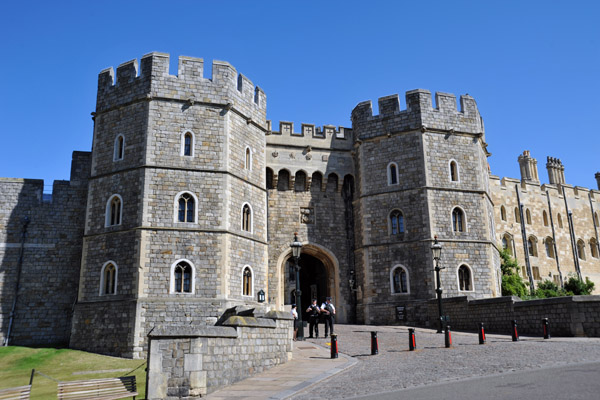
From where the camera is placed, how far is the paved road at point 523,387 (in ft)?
24.4

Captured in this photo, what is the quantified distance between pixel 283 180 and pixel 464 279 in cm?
943

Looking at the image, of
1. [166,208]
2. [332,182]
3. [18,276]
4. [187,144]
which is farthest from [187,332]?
[332,182]

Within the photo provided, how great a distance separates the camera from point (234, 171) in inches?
854

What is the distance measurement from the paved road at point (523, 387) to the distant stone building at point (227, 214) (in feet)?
39.3

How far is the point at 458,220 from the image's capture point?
78.5 feet

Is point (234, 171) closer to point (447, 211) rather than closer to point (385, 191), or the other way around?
point (385, 191)

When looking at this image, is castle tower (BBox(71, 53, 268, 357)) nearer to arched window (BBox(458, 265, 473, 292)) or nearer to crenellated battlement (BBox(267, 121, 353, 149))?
crenellated battlement (BBox(267, 121, 353, 149))

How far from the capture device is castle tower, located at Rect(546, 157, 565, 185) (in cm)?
4331

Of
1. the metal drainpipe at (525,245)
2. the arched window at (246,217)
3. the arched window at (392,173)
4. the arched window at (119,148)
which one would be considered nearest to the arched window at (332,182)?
the arched window at (392,173)

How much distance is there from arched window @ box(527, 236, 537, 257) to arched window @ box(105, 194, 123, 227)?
27342 millimetres

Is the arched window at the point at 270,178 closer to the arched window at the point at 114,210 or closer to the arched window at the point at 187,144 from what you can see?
the arched window at the point at 187,144

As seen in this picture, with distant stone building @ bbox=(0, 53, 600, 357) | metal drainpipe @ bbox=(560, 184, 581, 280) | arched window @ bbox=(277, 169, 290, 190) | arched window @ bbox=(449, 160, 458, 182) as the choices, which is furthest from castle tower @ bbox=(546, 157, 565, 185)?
arched window @ bbox=(277, 169, 290, 190)

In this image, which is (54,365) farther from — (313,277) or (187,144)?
(313,277)

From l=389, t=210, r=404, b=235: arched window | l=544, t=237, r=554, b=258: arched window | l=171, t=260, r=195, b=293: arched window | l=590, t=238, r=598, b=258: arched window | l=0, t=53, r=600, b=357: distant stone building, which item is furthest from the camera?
l=590, t=238, r=598, b=258: arched window
